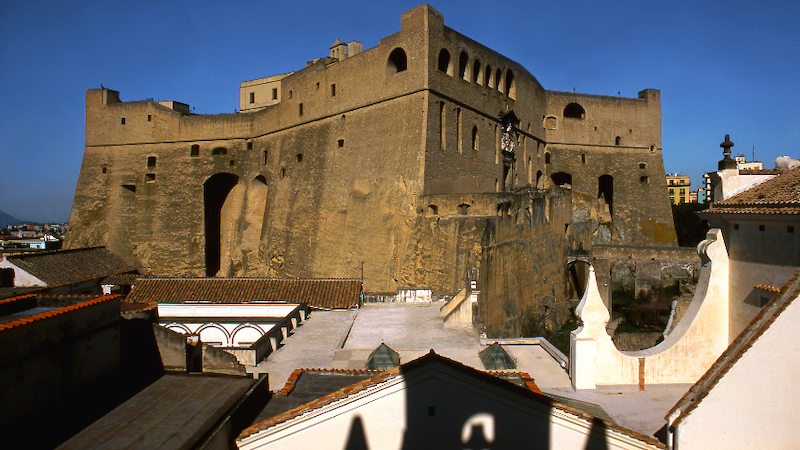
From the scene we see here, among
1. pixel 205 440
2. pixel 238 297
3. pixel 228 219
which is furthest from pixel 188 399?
pixel 228 219

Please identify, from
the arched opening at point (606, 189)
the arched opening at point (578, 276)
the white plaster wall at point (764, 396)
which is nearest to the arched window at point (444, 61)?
the arched opening at point (578, 276)

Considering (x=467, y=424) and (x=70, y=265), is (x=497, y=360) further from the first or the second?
(x=70, y=265)

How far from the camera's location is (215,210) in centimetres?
2702

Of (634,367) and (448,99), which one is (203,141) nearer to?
(448,99)

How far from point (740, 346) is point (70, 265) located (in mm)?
21807

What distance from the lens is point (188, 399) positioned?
19.1 feet

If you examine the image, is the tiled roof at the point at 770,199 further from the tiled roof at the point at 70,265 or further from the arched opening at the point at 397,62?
the tiled roof at the point at 70,265

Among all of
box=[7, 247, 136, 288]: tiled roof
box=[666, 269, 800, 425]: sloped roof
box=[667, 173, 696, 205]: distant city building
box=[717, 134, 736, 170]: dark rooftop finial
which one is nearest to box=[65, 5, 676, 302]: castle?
box=[7, 247, 136, 288]: tiled roof

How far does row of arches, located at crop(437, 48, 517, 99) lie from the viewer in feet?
58.8

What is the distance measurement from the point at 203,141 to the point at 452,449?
24.8m

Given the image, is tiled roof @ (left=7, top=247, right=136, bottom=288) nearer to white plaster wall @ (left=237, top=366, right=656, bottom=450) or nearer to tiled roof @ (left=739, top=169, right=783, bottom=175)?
white plaster wall @ (left=237, top=366, right=656, bottom=450)

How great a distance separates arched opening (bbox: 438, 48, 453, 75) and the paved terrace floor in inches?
336

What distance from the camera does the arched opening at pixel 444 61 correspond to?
17.8 meters

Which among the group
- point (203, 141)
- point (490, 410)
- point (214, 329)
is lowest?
point (214, 329)
